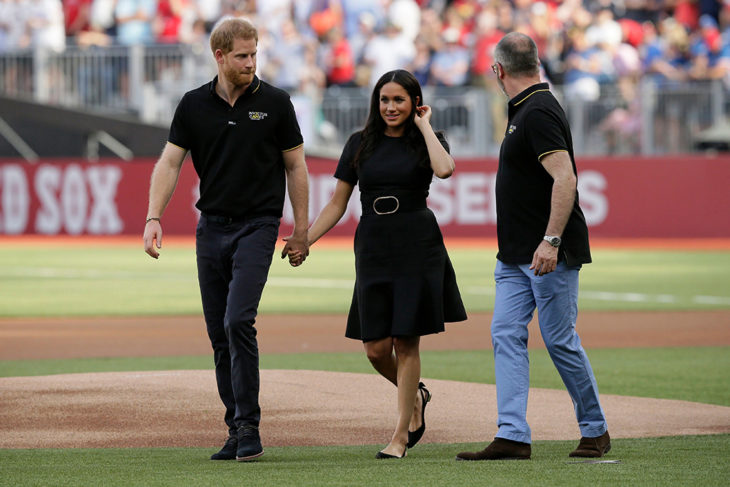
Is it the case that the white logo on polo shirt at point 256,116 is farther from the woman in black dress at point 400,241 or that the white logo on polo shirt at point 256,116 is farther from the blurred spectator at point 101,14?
the blurred spectator at point 101,14

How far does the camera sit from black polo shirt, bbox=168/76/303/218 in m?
6.76

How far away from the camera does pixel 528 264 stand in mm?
6652

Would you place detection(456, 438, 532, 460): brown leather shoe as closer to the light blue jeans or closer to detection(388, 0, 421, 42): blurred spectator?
the light blue jeans

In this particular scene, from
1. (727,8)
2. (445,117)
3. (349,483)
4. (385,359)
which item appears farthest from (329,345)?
(727,8)

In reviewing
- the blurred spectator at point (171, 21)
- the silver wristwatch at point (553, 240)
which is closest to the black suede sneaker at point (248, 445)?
the silver wristwatch at point (553, 240)

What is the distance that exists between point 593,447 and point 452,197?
65.6 feet

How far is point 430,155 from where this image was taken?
674 cm

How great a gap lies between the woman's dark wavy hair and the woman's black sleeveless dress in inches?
1.6

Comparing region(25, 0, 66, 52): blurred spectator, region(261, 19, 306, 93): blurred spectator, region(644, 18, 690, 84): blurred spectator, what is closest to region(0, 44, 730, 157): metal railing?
region(25, 0, 66, 52): blurred spectator

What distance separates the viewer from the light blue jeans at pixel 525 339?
661 cm

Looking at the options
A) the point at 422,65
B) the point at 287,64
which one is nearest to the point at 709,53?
the point at 422,65

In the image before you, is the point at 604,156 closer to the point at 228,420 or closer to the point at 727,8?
the point at 727,8

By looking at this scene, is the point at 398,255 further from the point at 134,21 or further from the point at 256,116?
the point at 134,21

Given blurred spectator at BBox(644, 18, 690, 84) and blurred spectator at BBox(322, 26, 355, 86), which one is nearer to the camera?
blurred spectator at BBox(644, 18, 690, 84)
